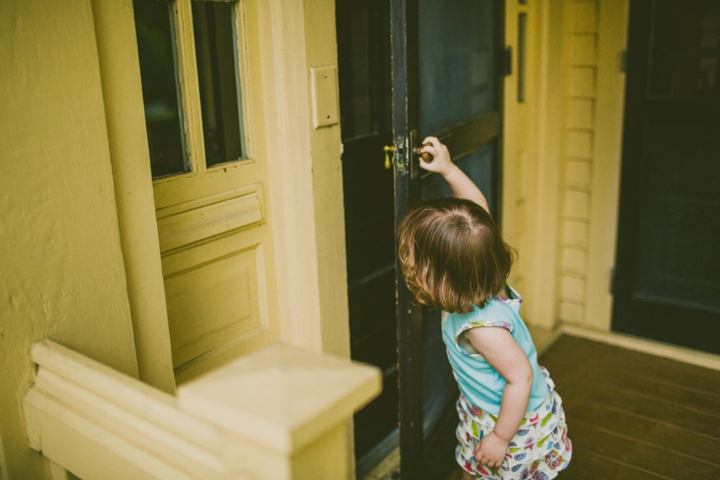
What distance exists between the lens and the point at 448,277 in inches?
68.0

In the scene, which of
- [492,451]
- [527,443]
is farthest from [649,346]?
[492,451]

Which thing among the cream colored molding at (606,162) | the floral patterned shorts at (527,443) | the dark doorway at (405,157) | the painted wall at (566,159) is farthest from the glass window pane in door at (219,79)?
the cream colored molding at (606,162)

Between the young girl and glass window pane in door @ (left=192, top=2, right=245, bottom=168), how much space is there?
1.89 ft

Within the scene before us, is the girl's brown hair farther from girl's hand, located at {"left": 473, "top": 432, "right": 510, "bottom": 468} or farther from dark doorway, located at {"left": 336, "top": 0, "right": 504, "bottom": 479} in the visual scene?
girl's hand, located at {"left": 473, "top": 432, "right": 510, "bottom": 468}

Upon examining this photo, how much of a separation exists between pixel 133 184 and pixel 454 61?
1.26 m

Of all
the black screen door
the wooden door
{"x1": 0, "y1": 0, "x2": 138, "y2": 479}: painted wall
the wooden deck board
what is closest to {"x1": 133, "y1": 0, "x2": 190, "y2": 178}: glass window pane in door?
the wooden door

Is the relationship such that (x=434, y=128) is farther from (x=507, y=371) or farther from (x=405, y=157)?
(x=507, y=371)

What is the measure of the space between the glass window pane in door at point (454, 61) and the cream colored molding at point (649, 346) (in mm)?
1626

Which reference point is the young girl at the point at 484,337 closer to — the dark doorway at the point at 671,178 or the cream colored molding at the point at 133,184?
the cream colored molding at the point at 133,184

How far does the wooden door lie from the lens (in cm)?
178

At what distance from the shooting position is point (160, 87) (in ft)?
5.85

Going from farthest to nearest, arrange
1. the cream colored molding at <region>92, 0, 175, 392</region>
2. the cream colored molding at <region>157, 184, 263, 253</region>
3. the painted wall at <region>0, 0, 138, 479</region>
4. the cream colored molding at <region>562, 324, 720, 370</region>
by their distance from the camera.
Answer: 1. the cream colored molding at <region>562, 324, 720, 370</region>
2. the cream colored molding at <region>157, 184, 263, 253</region>
3. the cream colored molding at <region>92, 0, 175, 392</region>
4. the painted wall at <region>0, 0, 138, 479</region>

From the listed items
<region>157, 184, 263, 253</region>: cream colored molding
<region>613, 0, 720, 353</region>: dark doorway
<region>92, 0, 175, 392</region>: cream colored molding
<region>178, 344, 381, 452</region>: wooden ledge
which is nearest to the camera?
<region>178, 344, 381, 452</region>: wooden ledge

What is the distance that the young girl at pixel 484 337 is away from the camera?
172cm
